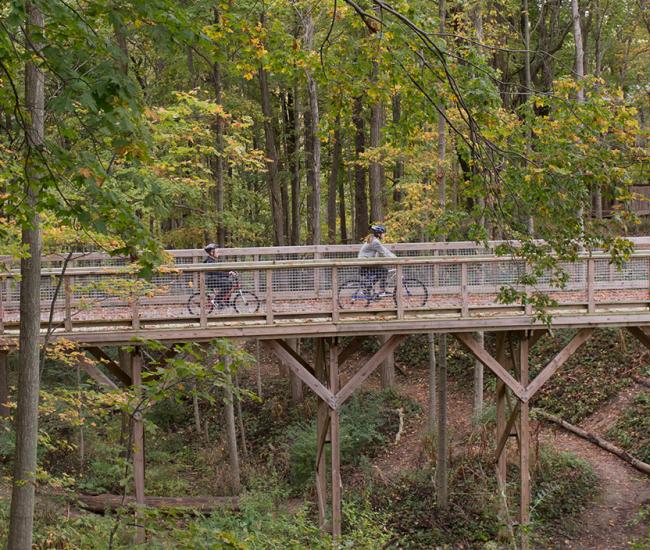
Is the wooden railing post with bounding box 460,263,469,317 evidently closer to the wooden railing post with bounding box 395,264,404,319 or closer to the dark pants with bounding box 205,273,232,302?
the wooden railing post with bounding box 395,264,404,319

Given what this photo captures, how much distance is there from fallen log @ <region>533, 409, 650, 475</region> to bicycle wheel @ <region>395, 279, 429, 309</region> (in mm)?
6392

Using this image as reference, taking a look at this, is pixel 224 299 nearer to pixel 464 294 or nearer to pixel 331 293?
pixel 331 293

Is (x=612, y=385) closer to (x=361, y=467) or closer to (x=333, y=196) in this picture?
(x=361, y=467)

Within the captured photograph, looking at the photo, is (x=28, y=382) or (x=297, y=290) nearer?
(x=28, y=382)

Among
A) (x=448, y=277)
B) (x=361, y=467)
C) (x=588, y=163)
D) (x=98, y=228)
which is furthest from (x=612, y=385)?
(x=98, y=228)

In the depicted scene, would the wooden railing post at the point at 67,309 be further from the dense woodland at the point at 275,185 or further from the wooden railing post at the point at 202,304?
the wooden railing post at the point at 202,304

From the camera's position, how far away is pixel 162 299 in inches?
456

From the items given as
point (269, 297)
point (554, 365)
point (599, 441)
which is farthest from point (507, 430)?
point (269, 297)

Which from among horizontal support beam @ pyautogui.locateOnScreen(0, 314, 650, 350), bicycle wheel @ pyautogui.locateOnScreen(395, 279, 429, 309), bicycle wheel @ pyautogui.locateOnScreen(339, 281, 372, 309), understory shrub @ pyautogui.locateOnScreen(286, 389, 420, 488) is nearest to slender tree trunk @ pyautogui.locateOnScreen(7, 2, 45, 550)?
horizontal support beam @ pyautogui.locateOnScreen(0, 314, 650, 350)

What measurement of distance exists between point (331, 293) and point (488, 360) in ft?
9.14

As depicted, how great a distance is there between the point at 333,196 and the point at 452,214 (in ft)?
62.8

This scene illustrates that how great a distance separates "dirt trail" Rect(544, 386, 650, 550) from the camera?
43.1ft

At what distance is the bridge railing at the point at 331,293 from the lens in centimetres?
1138

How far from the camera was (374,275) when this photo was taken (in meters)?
12.1
